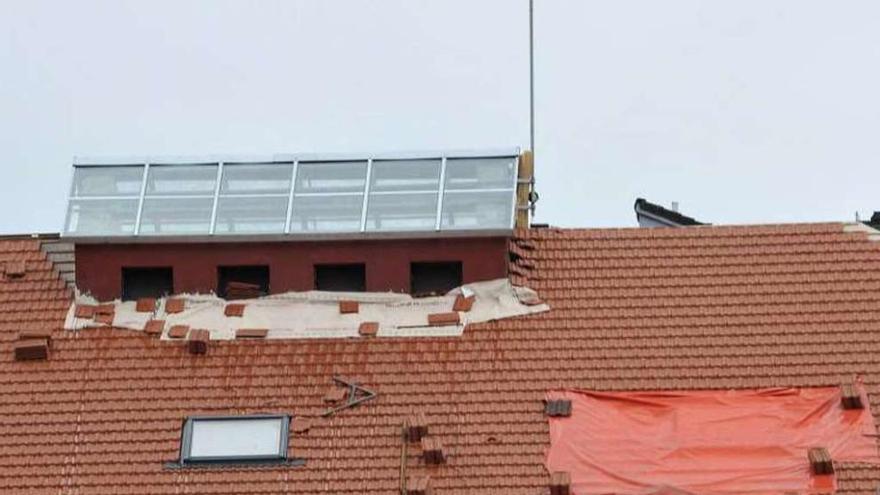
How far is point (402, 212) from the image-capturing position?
41688 mm

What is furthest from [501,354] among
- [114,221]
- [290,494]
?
[114,221]

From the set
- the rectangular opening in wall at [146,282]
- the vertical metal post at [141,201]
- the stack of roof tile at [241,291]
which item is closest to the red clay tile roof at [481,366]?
the rectangular opening in wall at [146,282]

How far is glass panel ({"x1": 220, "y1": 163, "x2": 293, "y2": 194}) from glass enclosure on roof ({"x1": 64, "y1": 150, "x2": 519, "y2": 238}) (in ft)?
0.06

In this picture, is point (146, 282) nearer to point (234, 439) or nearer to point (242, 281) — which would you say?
point (242, 281)

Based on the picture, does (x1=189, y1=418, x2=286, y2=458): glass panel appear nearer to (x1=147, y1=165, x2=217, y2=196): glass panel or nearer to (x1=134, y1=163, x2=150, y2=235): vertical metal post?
(x1=134, y1=163, x2=150, y2=235): vertical metal post

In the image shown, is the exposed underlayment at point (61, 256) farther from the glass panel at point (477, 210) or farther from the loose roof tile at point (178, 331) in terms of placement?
the glass panel at point (477, 210)

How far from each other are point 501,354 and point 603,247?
11.8ft

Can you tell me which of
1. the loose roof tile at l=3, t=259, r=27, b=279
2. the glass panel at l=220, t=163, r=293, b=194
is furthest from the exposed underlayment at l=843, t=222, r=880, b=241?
the loose roof tile at l=3, t=259, r=27, b=279

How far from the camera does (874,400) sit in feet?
125

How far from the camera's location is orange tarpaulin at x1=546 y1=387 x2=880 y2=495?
36.8 meters

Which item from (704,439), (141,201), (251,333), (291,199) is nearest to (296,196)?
(291,199)

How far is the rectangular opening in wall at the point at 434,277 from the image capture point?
136 ft

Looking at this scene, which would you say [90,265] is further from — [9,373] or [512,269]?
[512,269]

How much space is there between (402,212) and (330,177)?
1.74 metres
